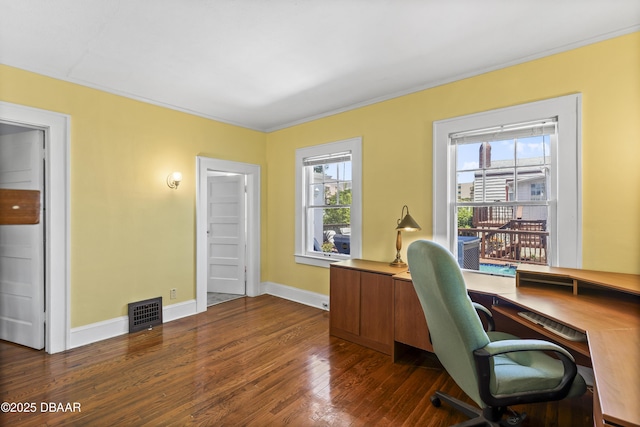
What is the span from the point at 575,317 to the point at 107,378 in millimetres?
3348

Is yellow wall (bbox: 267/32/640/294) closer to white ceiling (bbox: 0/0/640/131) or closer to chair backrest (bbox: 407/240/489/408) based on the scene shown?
white ceiling (bbox: 0/0/640/131)

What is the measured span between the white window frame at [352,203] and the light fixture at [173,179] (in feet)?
5.29

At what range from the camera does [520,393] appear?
1496mm

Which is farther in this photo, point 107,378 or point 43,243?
point 43,243

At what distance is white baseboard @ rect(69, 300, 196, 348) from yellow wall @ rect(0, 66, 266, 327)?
62mm

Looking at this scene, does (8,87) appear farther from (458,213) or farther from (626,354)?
(626,354)

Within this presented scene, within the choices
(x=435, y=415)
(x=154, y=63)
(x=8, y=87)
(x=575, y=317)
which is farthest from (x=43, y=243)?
(x=575, y=317)

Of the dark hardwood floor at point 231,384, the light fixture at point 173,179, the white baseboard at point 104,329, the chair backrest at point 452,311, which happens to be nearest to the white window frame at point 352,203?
the dark hardwood floor at point 231,384

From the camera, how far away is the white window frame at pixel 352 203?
12.2 feet

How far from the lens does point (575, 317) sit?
166cm

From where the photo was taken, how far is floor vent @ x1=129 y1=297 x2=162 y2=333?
3.34 m

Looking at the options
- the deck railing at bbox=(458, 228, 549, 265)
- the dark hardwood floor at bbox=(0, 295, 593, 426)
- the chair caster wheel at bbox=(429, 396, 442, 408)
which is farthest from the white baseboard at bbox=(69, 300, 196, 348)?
the deck railing at bbox=(458, 228, 549, 265)

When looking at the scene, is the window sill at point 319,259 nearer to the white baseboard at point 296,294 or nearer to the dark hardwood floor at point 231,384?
the white baseboard at point 296,294

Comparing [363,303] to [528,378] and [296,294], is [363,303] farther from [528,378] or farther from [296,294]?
[296,294]
